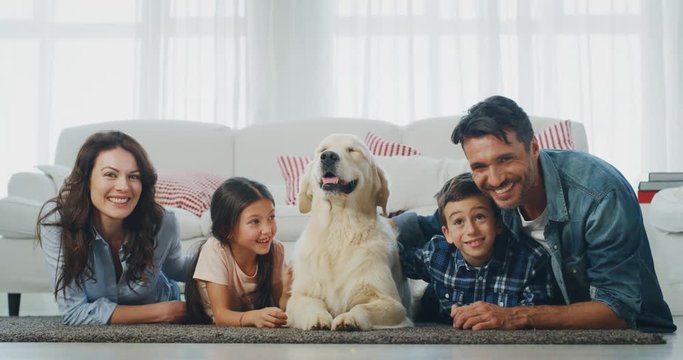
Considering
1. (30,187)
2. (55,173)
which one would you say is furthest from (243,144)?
(30,187)

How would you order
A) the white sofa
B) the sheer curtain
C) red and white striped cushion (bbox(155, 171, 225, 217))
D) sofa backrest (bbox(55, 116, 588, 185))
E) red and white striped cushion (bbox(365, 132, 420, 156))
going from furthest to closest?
the sheer curtain → sofa backrest (bbox(55, 116, 588, 185)) → red and white striped cushion (bbox(365, 132, 420, 156)) → the white sofa → red and white striped cushion (bbox(155, 171, 225, 217))

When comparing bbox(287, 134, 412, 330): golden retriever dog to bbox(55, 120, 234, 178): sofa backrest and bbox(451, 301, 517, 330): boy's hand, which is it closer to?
bbox(451, 301, 517, 330): boy's hand

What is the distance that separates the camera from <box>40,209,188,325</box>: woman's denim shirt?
2502mm

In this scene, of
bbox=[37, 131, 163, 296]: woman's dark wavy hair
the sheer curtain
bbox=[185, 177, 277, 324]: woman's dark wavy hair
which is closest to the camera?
bbox=[37, 131, 163, 296]: woman's dark wavy hair

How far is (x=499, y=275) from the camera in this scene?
2.35m

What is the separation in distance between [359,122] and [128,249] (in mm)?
2034

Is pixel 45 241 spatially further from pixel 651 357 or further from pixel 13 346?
pixel 651 357

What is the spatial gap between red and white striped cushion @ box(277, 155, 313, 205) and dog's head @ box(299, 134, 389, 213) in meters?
1.25

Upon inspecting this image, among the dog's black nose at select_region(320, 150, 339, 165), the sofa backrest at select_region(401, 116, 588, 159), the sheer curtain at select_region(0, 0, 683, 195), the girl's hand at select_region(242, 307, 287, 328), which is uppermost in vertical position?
the sheer curtain at select_region(0, 0, 683, 195)

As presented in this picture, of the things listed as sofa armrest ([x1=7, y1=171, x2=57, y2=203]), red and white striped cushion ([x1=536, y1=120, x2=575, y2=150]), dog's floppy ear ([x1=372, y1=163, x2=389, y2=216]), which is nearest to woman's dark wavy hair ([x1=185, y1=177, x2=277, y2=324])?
dog's floppy ear ([x1=372, y1=163, x2=389, y2=216])

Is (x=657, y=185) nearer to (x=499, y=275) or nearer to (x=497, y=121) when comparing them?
(x=499, y=275)

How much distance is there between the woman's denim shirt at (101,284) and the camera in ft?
8.21

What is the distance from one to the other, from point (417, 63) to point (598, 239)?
330 cm

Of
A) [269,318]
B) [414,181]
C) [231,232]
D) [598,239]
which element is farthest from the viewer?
[414,181]
